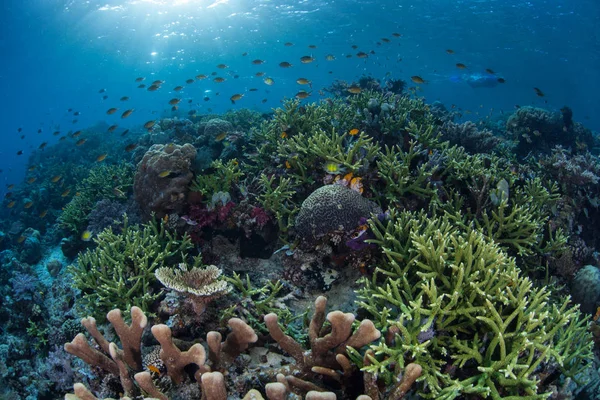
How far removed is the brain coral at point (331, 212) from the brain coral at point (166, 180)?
2.81 m

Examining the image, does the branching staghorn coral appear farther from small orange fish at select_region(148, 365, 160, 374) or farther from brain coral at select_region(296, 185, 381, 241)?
small orange fish at select_region(148, 365, 160, 374)

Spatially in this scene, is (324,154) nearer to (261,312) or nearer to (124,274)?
(261,312)

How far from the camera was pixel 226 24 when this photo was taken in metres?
39.8

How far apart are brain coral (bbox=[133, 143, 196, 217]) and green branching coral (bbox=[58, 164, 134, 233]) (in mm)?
2443

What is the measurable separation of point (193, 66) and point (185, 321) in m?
78.3

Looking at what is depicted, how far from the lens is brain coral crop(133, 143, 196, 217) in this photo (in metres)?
6.24

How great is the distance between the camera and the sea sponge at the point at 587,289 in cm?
518

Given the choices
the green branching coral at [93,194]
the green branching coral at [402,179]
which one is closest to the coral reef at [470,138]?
the green branching coral at [402,179]

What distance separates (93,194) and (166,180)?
17.7 ft

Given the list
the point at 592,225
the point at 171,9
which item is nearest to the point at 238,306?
the point at 592,225

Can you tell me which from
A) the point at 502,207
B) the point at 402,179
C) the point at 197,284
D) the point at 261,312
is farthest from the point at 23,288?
the point at 502,207

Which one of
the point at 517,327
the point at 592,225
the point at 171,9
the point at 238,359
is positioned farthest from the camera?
the point at 171,9

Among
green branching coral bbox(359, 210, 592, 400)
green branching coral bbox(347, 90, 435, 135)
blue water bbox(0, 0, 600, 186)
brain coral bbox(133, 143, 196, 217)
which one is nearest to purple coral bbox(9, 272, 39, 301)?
brain coral bbox(133, 143, 196, 217)

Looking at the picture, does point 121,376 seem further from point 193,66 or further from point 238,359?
point 193,66
